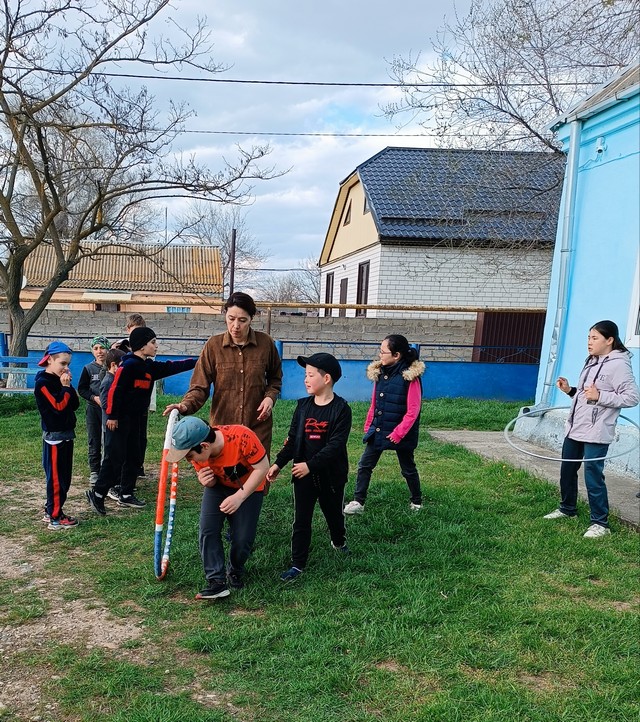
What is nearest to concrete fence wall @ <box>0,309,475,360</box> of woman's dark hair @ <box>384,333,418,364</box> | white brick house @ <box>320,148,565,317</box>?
white brick house @ <box>320,148,565,317</box>

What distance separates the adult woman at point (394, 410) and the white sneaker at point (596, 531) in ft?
4.54

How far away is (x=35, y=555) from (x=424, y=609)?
287 cm

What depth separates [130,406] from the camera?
18.7 ft

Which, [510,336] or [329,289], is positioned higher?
[329,289]

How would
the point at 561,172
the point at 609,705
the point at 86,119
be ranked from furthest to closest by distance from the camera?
1. the point at 561,172
2. the point at 86,119
3. the point at 609,705

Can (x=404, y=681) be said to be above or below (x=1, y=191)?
below

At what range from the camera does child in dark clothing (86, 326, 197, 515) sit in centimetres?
554

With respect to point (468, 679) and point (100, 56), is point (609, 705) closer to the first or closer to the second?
point (468, 679)

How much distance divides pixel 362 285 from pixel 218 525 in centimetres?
1638

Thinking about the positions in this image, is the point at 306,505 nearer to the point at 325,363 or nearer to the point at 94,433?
the point at 325,363

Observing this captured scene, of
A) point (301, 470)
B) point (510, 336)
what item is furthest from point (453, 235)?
point (301, 470)

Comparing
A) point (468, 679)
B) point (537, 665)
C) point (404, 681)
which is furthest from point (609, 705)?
point (404, 681)

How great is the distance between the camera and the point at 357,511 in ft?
18.2

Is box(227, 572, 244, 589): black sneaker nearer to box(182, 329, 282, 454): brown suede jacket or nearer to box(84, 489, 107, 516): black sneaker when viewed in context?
box(182, 329, 282, 454): brown suede jacket
